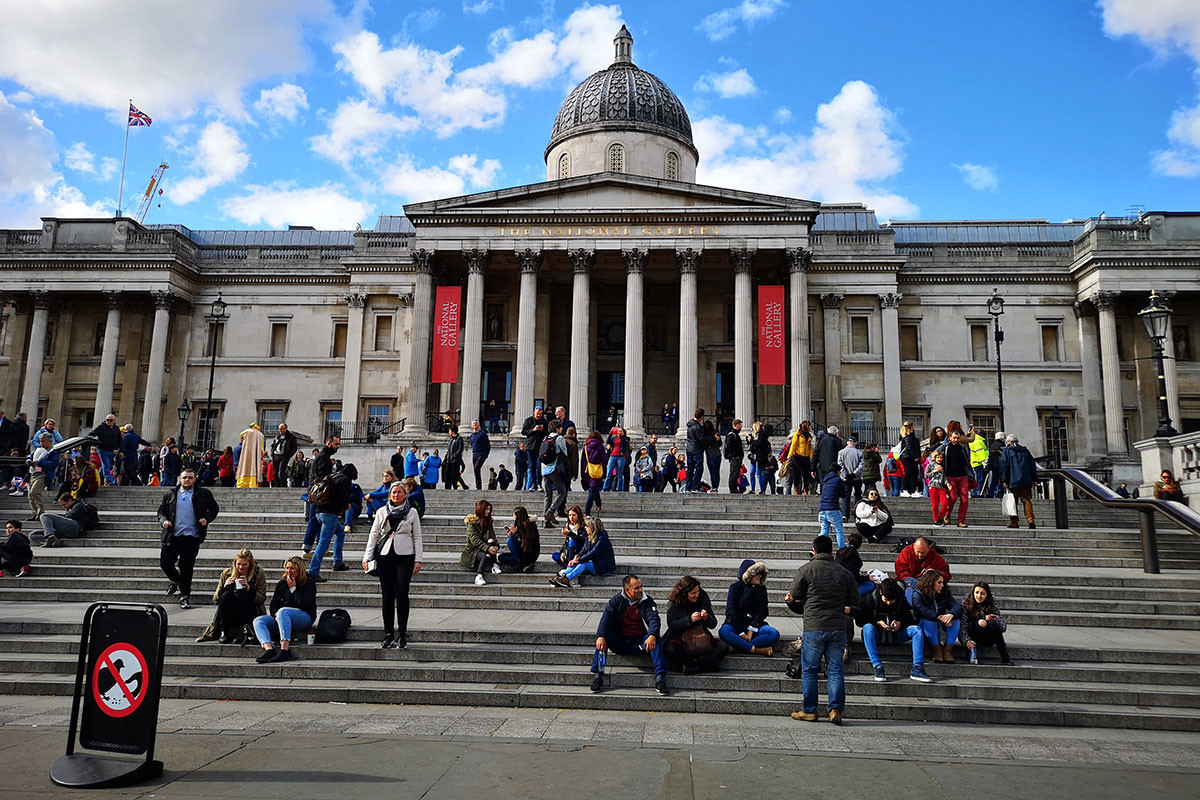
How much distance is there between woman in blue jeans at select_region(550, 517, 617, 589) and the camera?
12.4 meters

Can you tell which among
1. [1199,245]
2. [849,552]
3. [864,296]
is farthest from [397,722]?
[1199,245]

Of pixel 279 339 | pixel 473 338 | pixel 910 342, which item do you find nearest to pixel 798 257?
pixel 910 342

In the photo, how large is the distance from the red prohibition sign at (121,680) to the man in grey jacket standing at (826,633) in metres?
5.61

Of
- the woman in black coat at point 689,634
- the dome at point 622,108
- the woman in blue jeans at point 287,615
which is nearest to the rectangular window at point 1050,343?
the dome at point 622,108

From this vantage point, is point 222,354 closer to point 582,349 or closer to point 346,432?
point 346,432

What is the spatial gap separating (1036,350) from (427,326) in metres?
27.9

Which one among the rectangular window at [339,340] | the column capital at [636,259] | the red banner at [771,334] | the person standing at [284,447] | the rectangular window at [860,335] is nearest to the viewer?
the person standing at [284,447]

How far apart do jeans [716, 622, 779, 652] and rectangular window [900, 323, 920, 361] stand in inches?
1277

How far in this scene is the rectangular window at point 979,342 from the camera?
38.8 meters

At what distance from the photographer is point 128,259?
3938 centimetres

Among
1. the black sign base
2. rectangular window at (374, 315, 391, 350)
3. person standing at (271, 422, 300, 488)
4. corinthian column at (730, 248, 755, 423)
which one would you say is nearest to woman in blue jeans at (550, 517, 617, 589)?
the black sign base

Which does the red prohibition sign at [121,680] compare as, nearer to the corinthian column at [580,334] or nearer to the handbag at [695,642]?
the handbag at [695,642]

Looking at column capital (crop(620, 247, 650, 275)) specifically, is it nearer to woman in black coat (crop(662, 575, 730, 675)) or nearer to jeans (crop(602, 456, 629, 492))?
jeans (crop(602, 456, 629, 492))

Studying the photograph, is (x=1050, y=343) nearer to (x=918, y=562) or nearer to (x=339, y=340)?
(x=918, y=562)
